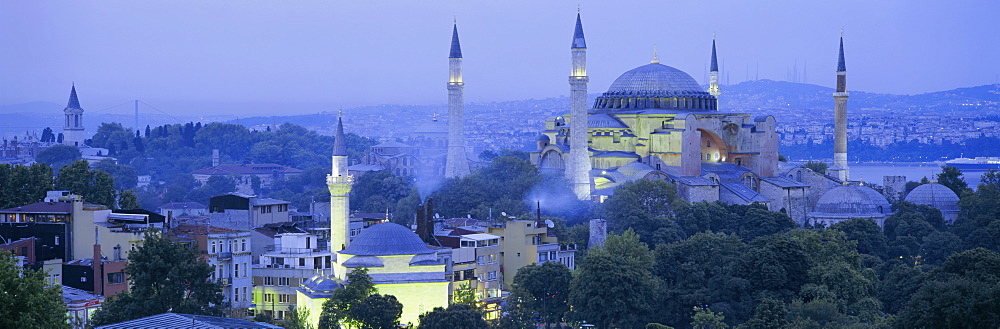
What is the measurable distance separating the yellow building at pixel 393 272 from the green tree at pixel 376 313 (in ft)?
5.72

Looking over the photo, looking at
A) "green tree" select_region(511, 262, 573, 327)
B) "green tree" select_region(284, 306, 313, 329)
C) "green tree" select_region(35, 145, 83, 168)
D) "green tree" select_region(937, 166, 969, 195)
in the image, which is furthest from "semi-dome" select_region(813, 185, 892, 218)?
"green tree" select_region(35, 145, 83, 168)

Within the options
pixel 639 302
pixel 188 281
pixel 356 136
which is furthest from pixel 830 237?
pixel 356 136

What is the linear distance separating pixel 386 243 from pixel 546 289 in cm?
515

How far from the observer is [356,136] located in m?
153

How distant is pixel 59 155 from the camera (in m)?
130

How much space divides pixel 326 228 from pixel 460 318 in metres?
18.5

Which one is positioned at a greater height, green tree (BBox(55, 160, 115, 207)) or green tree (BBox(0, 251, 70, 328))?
green tree (BBox(55, 160, 115, 207))

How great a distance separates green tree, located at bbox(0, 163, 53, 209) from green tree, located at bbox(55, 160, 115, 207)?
50.9 inches

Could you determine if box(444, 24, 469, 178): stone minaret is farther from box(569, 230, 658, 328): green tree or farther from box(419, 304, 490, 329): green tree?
box(419, 304, 490, 329): green tree

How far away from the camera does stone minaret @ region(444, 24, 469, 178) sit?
265ft

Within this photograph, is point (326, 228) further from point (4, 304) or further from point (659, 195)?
point (4, 304)

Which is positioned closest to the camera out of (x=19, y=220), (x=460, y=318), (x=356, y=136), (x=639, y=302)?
(x=460, y=318)

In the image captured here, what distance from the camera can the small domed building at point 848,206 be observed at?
72.6m

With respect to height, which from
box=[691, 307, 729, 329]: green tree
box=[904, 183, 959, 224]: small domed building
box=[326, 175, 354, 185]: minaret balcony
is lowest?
box=[691, 307, 729, 329]: green tree
